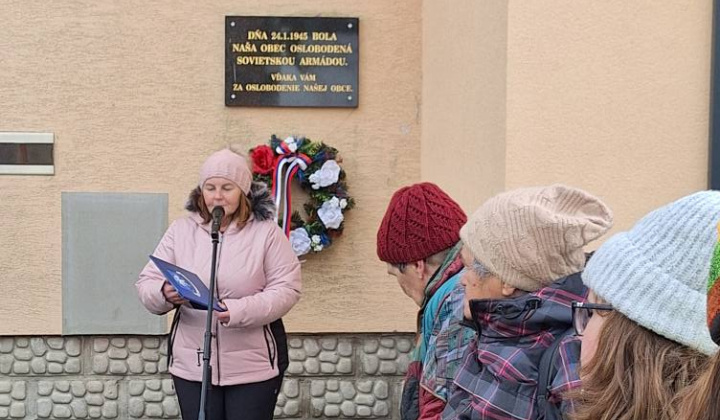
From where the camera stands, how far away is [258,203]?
3.78 meters

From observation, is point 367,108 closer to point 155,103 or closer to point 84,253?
point 155,103

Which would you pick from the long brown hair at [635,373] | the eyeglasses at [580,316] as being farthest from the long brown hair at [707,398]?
the eyeglasses at [580,316]

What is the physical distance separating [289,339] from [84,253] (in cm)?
132

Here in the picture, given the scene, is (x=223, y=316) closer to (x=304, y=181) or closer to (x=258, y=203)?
(x=258, y=203)

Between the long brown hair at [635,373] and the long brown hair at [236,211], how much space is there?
2.54 meters

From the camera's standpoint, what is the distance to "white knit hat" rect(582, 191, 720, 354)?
1.26m

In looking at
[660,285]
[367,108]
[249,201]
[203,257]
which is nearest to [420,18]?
[367,108]

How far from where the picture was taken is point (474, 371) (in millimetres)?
1907

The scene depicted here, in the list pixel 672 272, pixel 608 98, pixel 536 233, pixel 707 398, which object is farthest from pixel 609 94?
pixel 707 398

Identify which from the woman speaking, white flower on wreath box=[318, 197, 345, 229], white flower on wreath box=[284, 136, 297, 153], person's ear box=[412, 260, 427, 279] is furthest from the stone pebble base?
person's ear box=[412, 260, 427, 279]

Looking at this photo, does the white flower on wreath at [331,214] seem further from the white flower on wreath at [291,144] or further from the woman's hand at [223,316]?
the woman's hand at [223,316]

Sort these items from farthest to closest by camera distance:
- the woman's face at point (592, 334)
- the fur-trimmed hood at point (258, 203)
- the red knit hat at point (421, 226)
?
the fur-trimmed hood at point (258, 203)
the red knit hat at point (421, 226)
the woman's face at point (592, 334)

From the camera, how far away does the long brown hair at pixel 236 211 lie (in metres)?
3.70

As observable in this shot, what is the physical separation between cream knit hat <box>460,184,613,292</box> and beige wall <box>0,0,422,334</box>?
119 inches
